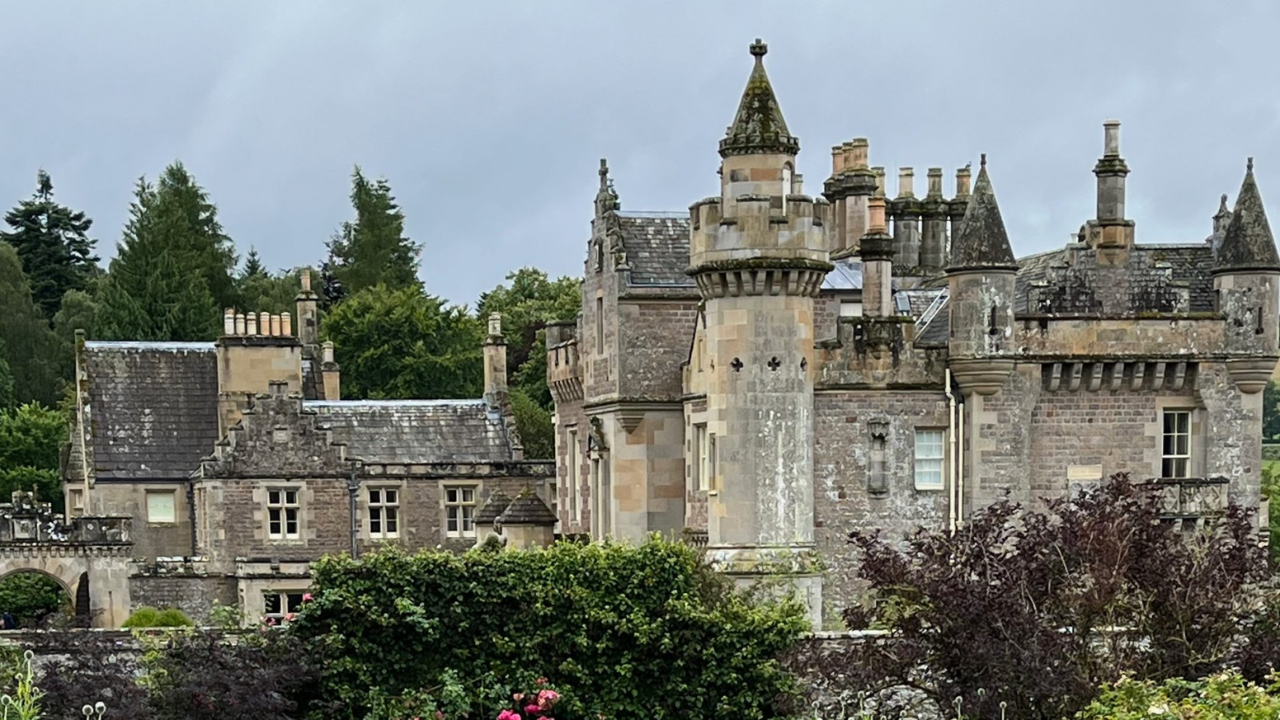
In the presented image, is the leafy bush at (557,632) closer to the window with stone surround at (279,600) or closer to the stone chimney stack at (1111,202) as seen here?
the stone chimney stack at (1111,202)

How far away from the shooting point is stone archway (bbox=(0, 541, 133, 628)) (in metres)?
40.9

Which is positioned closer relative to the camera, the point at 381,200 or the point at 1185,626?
the point at 1185,626

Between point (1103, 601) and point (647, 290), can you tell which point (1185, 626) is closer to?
point (1103, 601)

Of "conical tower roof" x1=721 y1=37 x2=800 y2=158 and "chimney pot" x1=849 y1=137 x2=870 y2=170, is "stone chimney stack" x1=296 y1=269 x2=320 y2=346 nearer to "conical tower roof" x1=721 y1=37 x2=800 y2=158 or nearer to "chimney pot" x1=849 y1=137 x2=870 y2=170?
"chimney pot" x1=849 y1=137 x2=870 y2=170

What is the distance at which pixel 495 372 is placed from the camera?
47156 mm

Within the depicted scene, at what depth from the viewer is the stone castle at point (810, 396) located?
94.9 ft

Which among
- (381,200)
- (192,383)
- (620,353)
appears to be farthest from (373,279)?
(620,353)

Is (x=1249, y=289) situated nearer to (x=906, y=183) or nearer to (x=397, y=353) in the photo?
(x=906, y=183)

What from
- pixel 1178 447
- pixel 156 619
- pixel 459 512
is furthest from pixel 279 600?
pixel 1178 447

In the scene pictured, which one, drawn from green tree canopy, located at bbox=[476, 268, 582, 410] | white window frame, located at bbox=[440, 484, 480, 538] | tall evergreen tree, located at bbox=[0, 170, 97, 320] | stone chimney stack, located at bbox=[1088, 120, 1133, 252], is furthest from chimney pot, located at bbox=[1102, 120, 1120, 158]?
tall evergreen tree, located at bbox=[0, 170, 97, 320]

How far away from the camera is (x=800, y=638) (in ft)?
82.2

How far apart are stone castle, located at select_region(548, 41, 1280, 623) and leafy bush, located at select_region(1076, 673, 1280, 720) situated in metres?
7.63

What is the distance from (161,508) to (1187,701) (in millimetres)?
29204

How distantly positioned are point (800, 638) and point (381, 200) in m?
59.4
